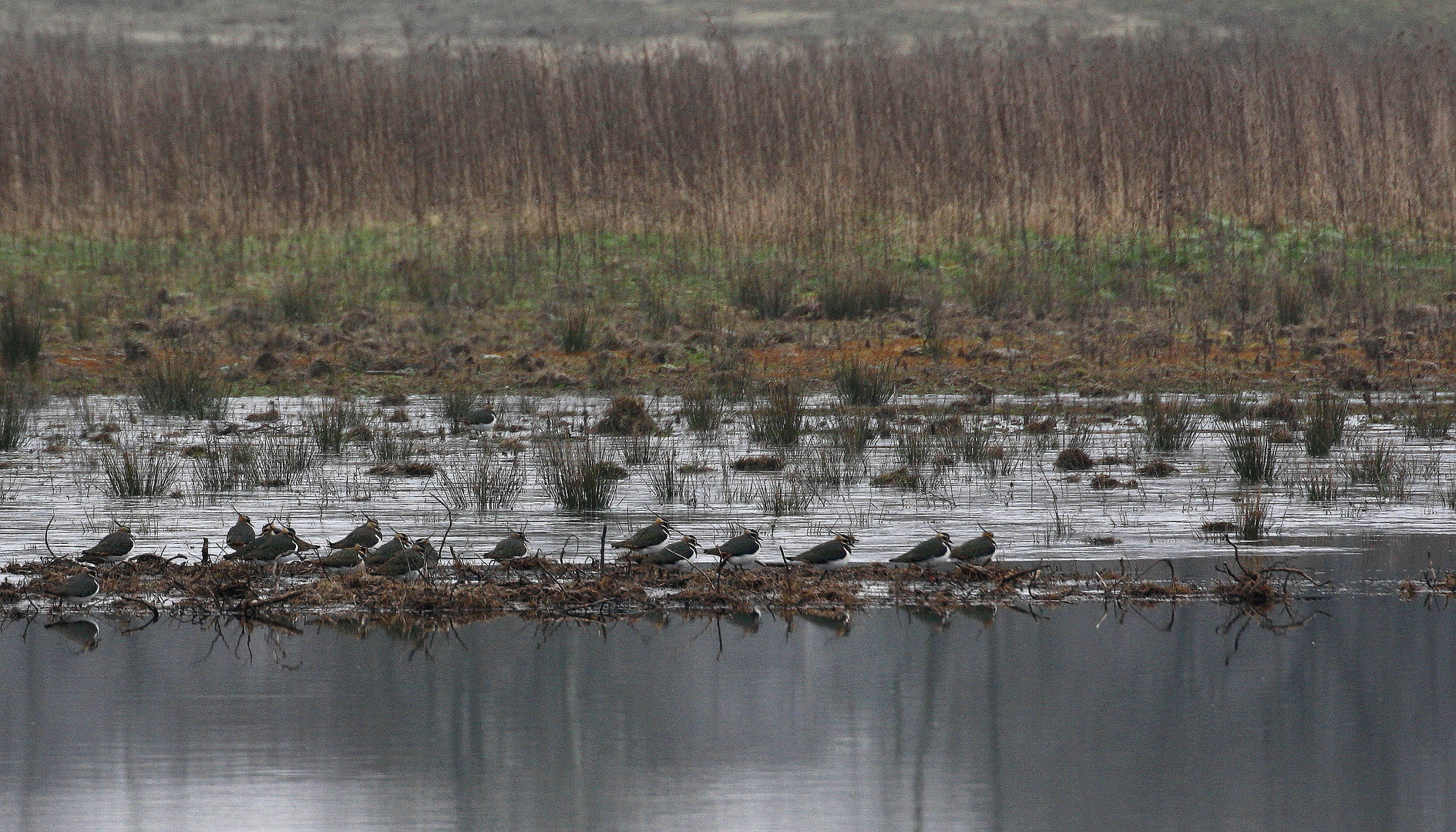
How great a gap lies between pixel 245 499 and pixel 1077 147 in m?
14.1

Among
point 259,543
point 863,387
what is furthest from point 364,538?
point 863,387

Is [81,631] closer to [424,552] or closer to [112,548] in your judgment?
[112,548]

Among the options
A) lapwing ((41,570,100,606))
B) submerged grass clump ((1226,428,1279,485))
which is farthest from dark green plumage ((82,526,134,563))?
submerged grass clump ((1226,428,1279,485))

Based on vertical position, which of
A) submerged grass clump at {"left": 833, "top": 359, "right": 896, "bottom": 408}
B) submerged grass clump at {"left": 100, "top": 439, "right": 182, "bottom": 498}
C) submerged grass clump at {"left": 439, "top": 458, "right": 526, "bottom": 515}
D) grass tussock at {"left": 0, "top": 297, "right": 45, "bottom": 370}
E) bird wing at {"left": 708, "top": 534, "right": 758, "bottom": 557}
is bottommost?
bird wing at {"left": 708, "top": 534, "right": 758, "bottom": 557}

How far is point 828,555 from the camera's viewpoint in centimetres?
927

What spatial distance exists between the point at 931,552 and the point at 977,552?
0.24 m

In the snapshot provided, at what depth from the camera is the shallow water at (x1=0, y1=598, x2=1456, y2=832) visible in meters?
5.96

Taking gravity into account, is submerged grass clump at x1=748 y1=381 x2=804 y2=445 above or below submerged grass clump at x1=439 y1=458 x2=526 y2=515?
above

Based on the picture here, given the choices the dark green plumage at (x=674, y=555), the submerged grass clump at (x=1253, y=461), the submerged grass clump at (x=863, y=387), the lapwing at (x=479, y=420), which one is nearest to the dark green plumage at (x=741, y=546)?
the dark green plumage at (x=674, y=555)

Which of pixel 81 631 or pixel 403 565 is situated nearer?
pixel 81 631

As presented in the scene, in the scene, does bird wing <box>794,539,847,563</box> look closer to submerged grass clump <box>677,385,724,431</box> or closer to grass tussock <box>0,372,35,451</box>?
submerged grass clump <box>677,385,724,431</box>

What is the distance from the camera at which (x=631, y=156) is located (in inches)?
960

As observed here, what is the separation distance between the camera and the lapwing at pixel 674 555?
940 cm

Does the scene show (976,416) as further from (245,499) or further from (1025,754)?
(1025,754)
